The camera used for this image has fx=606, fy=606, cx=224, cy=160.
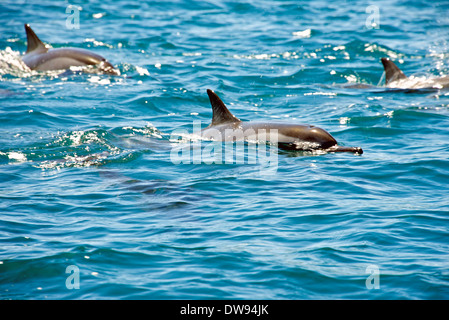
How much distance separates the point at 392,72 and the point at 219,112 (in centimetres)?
627

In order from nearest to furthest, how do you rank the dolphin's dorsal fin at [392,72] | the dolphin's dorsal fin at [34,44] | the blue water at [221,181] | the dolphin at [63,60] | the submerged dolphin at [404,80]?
the blue water at [221,181] → the submerged dolphin at [404,80] → the dolphin's dorsal fin at [392,72] → the dolphin at [63,60] → the dolphin's dorsal fin at [34,44]

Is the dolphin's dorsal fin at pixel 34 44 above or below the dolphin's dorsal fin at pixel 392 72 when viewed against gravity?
above

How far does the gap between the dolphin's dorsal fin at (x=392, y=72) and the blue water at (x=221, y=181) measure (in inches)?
19.3

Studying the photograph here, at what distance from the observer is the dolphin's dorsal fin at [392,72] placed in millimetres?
15702

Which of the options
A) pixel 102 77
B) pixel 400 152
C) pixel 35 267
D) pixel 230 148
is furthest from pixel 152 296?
pixel 102 77

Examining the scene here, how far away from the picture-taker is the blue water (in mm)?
6523

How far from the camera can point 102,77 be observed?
16.4 meters

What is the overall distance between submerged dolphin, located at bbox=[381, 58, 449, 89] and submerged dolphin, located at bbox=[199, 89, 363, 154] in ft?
17.9

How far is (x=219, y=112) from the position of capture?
38.3 feet

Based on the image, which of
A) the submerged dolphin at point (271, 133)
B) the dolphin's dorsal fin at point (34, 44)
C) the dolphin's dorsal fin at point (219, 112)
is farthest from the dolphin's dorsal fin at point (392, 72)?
the dolphin's dorsal fin at point (34, 44)

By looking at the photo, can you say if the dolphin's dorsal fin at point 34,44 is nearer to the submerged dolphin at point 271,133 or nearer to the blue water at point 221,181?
the blue water at point 221,181

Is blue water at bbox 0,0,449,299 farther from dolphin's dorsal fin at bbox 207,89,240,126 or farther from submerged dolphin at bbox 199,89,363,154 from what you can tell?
dolphin's dorsal fin at bbox 207,89,240,126
